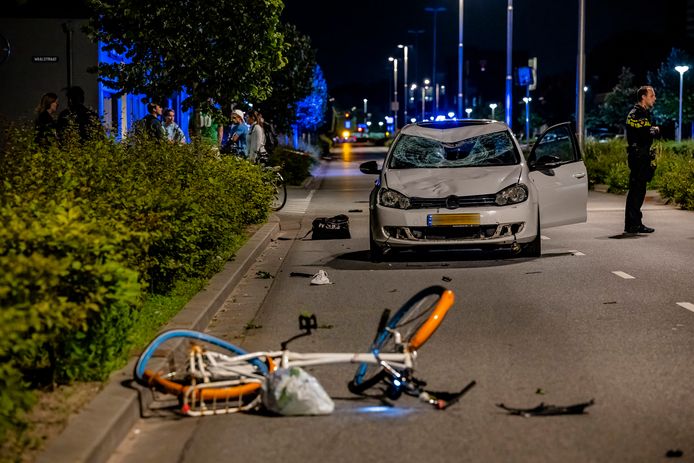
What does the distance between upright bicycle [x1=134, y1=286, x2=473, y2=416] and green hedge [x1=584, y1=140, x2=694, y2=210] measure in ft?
55.7

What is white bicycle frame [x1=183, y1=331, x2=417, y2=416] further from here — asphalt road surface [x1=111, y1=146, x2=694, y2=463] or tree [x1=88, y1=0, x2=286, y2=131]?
tree [x1=88, y1=0, x2=286, y2=131]

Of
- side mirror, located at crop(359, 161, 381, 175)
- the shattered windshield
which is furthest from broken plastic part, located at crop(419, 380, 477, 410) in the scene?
side mirror, located at crop(359, 161, 381, 175)

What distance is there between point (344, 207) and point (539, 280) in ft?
43.3

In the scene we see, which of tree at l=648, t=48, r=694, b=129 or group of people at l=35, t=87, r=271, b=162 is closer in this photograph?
group of people at l=35, t=87, r=271, b=162

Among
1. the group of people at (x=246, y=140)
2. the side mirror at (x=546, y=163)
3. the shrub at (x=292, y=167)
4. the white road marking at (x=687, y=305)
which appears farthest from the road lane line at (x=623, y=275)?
the shrub at (x=292, y=167)

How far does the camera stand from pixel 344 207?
25.8 m

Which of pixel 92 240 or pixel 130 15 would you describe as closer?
pixel 92 240

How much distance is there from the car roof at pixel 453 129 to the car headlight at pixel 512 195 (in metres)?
1.59

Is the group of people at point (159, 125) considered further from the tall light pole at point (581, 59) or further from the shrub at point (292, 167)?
the tall light pole at point (581, 59)

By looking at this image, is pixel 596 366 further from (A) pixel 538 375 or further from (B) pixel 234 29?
(B) pixel 234 29

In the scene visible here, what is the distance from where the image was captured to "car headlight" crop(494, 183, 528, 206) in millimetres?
14117

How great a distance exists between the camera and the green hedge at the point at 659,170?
24.0m

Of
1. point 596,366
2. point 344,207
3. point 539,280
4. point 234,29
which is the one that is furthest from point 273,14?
point 596,366

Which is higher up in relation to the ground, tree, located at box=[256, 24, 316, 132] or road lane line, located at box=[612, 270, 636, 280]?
tree, located at box=[256, 24, 316, 132]
